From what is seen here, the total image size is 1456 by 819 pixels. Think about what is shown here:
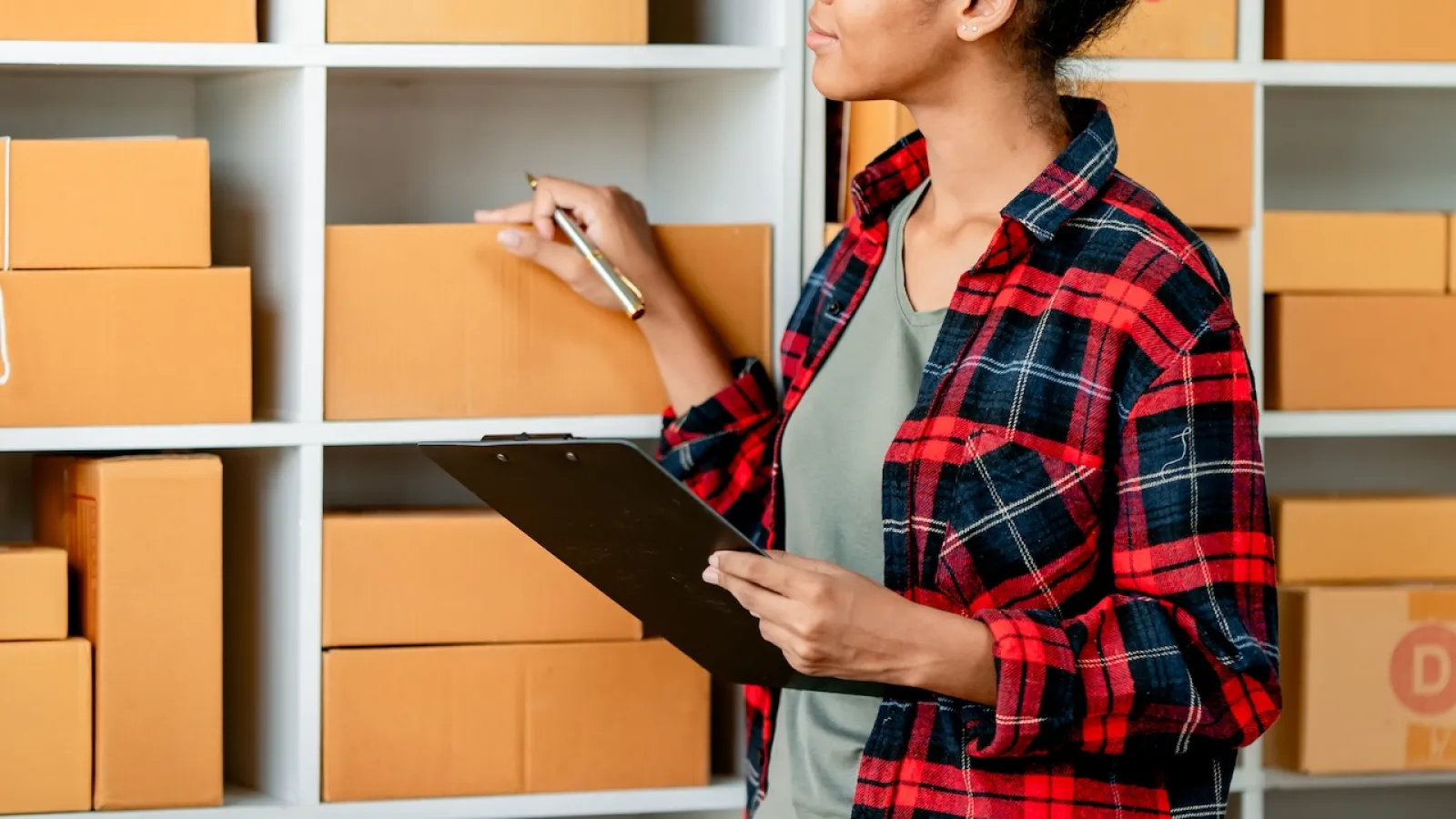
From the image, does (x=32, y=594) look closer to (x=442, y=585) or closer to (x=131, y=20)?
(x=442, y=585)

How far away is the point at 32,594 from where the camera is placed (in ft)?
4.52

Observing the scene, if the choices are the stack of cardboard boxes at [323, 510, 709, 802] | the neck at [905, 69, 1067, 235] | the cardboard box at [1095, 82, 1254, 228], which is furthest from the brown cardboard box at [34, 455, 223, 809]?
the cardboard box at [1095, 82, 1254, 228]

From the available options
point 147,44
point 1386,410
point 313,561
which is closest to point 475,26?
point 147,44

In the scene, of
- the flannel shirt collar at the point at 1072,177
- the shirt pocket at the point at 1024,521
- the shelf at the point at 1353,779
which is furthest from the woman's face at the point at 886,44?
the shelf at the point at 1353,779

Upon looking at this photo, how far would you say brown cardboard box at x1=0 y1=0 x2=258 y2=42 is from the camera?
138 centimetres

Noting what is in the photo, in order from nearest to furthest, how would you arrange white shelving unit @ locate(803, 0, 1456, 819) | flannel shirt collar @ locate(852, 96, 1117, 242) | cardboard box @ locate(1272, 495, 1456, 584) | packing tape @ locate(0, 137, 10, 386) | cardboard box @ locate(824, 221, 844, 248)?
flannel shirt collar @ locate(852, 96, 1117, 242)
packing tape @ locate(0, 137, 10, 386)
cardboard box @ locate(824, 221, 844, 248)
cardboard box @ locate(1272, 495, 1456, 584)
white shelving unit @ locate(803, 0, 1456, 819)

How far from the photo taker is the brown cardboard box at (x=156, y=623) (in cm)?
139

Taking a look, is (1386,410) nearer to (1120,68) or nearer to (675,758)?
(1120,68)

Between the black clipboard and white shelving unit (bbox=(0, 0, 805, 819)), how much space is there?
1.11ft

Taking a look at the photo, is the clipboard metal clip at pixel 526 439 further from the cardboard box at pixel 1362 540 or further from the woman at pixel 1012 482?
the cardboard box at pixel 1362 540

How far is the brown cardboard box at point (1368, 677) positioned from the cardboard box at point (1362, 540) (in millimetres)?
29

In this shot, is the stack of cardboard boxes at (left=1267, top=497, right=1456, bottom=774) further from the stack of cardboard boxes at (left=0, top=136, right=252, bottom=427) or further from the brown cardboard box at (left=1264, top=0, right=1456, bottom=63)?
the stack of cardboard boxes at (left=0, top=136, right=252, bottom=427)

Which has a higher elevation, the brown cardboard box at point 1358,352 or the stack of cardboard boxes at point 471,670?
the brown cardboard box at point 1358,352

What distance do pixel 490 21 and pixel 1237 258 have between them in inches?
29.2
